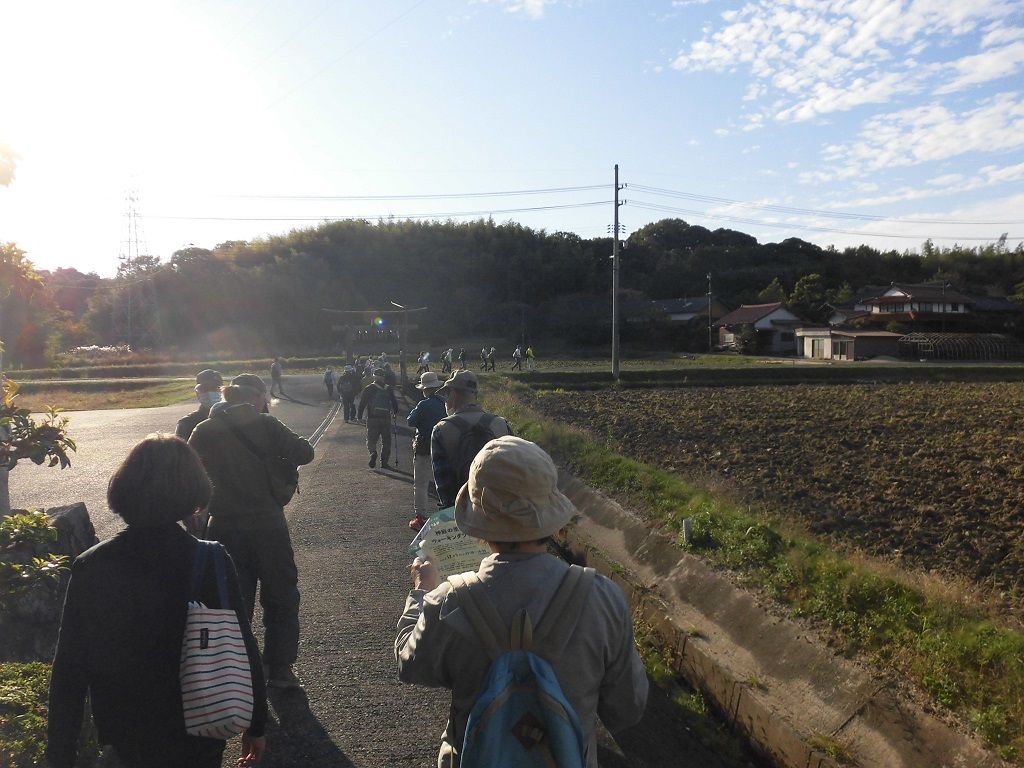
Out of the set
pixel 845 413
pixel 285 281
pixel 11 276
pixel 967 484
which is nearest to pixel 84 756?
pixel 11 276

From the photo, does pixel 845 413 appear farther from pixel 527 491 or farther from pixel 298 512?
pixel 527 491

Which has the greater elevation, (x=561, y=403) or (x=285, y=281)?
(x=285, y=281)

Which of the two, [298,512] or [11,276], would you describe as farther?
[298,512]

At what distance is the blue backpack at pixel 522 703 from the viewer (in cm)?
164

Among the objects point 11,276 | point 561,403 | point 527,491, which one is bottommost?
point 561,403

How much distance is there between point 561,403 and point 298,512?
1383cm

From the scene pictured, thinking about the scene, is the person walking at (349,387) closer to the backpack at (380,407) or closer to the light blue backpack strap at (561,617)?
the backpack at (380,407)

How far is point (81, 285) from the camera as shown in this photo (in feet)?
246

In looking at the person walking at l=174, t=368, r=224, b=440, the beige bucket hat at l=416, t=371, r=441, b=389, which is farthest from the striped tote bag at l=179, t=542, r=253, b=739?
the beige bucket hat at l=416, t=371, r=441, b=389

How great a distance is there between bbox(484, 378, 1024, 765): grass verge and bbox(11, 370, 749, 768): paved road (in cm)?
104

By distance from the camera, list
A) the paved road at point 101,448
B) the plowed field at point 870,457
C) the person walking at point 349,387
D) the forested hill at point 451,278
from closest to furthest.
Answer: the plowed field at point 870,457 → the paved road at point 101,448 → the person walking at point 349,387 → the forested hill at point 451,278

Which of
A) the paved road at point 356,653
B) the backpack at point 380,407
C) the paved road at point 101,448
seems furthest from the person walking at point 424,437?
the backpack at point 380,407

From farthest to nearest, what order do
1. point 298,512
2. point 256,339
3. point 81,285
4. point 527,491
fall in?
point 81,285
point 256,339
point 298,512
point 527,491

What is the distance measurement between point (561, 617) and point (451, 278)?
8201 centimetres
